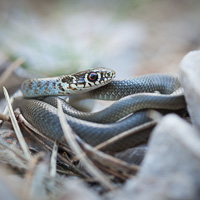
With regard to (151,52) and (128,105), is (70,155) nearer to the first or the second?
(128,105)

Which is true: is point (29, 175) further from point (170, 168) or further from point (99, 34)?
point (99, 34)

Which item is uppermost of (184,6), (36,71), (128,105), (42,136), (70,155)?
(184,6)

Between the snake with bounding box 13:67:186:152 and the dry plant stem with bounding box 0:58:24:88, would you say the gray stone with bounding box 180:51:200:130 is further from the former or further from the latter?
the dry plant stem with bounding box 0:58:24:88

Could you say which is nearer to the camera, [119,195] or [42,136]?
[119,195]

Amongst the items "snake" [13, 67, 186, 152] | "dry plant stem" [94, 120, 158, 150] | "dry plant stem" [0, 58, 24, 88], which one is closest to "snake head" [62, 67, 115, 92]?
"snake" [13, 67, 186, 152]

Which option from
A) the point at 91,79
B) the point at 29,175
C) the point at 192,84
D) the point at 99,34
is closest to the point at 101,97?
the point at 91,79

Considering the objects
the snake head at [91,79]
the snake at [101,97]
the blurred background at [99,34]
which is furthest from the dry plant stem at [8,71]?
the snake head at [91,79]

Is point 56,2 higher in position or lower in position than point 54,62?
higher

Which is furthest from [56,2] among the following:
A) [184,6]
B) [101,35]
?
[184,6]
